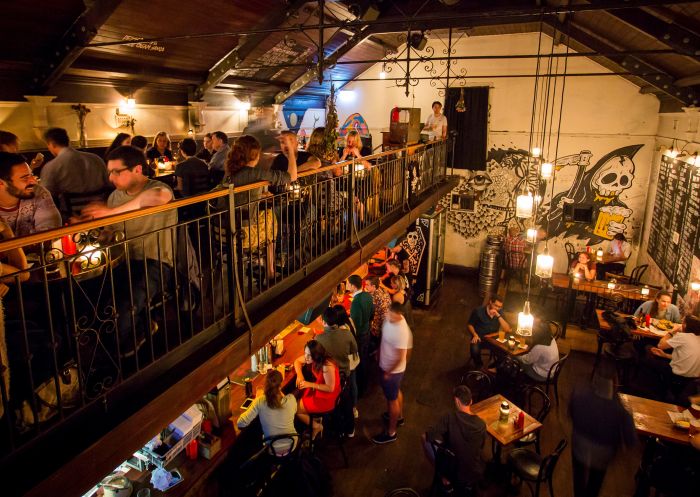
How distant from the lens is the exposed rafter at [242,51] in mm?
8453

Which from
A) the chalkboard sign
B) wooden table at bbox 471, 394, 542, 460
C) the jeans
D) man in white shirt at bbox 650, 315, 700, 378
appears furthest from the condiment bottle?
the chalkboard sign

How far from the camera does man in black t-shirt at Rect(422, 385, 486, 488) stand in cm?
480

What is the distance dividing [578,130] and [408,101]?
4.31 meters

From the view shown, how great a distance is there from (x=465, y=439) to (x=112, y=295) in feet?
12.4

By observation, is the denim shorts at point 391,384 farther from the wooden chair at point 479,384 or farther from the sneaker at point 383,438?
the wooden chair at point 479,384

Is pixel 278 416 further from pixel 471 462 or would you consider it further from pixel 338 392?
pixel 471 462

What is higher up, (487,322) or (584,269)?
(584,269)

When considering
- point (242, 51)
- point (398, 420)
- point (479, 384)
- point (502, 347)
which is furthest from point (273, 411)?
point (242, 51)

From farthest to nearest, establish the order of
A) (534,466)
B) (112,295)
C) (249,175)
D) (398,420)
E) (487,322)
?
(487,322), (398,420), (534,466), (249,175), (112,295)

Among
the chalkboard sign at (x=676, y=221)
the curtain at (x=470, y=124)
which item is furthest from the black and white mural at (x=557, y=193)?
the chalkboard sign at (x=676, y=221)

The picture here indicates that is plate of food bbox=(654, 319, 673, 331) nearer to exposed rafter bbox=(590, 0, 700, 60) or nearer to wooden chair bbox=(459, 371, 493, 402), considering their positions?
wooden chair bbox=(459, 371, 493, 402)

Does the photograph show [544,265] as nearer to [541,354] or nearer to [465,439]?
[541,354]

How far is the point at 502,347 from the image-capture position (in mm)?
7309

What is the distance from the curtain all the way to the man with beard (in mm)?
10233
